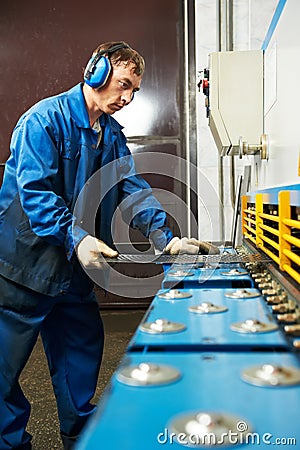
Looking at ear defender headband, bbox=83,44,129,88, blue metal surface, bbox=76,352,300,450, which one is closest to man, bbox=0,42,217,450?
ear defender headband, bbox=83,44,129,88

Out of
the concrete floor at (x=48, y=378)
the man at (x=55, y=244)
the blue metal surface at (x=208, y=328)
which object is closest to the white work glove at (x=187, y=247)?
the man at (x=55, y=244)

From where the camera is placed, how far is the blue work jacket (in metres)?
1.27

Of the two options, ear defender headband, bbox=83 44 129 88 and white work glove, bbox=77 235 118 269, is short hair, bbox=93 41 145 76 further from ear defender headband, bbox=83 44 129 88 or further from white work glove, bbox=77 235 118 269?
white work glove, bbox=77 235 118 269

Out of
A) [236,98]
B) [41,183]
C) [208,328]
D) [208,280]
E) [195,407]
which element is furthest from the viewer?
[236,98]

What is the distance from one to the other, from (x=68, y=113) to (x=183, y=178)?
1801 mm

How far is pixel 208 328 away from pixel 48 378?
184 cm

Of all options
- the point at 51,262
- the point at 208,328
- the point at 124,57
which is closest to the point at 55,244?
the point at 51,262

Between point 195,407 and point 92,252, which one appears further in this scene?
point 92,252

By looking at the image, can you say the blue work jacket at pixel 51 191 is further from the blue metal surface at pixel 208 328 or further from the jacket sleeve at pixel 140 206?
the blue metal surface at pixel 208 328

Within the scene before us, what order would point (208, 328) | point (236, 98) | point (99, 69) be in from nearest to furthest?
1. point (208, 328)
2. point (99, 69)
3. point (236, 98)

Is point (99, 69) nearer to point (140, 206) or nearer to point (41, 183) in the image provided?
point (41, 183)

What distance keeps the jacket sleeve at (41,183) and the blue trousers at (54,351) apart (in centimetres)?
23

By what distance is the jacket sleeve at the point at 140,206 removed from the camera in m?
1.66

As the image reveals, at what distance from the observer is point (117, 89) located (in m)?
1.47
